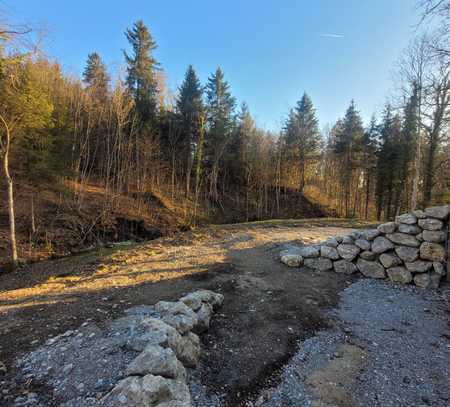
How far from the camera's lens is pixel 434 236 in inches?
183

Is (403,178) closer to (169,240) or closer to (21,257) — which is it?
(169,240)

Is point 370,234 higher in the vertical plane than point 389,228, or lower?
lower

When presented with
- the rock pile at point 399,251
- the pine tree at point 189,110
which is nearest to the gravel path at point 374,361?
the rock pile at point 399,251

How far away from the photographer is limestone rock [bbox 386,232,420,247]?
4820 mm

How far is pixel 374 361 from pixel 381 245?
130 inches

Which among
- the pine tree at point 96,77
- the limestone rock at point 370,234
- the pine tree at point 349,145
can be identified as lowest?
the limestone rock at point 370,234

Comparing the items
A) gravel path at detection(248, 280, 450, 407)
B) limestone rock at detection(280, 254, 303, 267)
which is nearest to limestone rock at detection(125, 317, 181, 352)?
gravel path at detection(248, 280, 450, 407)

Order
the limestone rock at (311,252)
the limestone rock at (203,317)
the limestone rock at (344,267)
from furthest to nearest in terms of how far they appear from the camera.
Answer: the limestone rock at (311,252), the limestone rock at (344,267), the limestone rock at (203,317)

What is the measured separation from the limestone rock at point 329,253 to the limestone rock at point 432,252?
1.64 metres

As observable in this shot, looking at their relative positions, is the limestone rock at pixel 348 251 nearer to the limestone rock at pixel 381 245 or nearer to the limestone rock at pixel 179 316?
the limestone rock at pixel 381 245

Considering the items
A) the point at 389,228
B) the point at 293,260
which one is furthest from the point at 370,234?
the point at 293,260

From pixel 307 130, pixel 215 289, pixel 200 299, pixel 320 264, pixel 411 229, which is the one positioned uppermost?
pixel 307 130

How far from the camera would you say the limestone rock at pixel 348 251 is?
543 centimetres

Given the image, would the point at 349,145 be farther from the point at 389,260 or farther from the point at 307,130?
the point at 389,260
